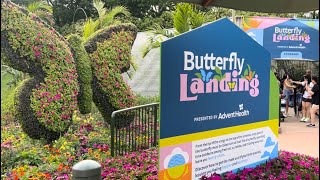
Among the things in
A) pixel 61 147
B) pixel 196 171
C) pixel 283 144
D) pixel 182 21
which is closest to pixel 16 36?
pixel 61 147

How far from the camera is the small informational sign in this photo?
41.0 ft

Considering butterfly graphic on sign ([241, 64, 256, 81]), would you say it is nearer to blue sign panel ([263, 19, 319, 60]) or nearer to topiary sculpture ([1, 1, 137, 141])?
topiary sculpture ([1, 1, 137, 141])

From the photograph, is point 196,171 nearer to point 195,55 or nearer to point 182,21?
point 195,55

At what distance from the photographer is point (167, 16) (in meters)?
21.1

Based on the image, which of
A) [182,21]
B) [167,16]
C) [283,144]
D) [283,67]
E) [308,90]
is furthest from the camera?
[167,16]

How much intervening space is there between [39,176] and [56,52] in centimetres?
230

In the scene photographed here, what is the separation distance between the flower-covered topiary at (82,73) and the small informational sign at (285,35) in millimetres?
6297

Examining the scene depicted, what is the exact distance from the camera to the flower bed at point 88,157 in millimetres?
5008

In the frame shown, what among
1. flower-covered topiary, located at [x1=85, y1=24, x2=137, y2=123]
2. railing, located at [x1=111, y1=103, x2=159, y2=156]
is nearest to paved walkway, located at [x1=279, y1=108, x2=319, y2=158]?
railing, located at [x1=111, y1=103, x2=159, y2=156]

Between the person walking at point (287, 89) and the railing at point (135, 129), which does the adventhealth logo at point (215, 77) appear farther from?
the person walking at point (287, 89)

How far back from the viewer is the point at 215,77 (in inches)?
181

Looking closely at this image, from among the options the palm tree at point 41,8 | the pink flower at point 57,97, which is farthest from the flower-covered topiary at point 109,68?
the palm tree at point 41,8

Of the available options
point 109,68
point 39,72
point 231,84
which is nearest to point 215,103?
point 231,84

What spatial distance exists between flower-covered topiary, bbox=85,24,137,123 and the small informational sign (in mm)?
5338
